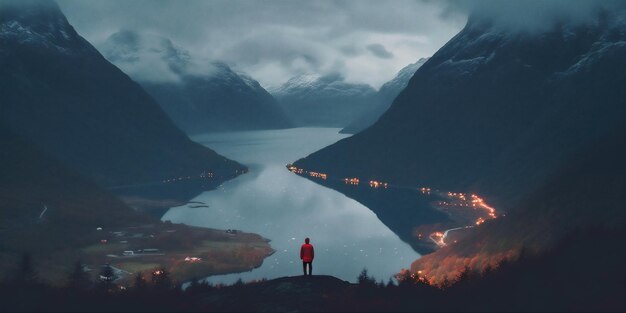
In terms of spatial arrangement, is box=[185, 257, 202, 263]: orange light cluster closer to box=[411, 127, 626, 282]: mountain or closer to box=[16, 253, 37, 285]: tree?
box=[16, 253, 37, 285]: tree

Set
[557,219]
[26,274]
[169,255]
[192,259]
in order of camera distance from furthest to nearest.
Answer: [169,255] < [192,259] < [557,219] < [26,274]

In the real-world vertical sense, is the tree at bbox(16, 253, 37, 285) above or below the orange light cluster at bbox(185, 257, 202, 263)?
below

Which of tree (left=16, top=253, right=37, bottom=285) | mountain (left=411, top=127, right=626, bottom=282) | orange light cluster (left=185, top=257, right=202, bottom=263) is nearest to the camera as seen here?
tree (left=16, top=253, right=37, bottom=285)

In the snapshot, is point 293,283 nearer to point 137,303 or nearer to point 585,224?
point 137,303

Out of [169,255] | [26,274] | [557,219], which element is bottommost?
[26,274]

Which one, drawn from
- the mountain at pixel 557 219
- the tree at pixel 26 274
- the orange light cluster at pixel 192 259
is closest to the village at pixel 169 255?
the orange light cluster at pixel 192 259

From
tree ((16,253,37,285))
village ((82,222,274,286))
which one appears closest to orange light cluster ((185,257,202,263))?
village ((82,222,274,286))

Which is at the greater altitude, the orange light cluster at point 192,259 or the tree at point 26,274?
the orange light cluster at point 192,259

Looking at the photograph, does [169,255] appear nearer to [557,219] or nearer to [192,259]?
[192,259]

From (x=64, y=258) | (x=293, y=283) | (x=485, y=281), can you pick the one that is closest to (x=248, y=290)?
(x=293, y=283)

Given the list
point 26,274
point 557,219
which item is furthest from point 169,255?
point 557,219

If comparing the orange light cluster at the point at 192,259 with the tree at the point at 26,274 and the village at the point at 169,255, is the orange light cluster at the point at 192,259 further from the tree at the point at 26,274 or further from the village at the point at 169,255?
the tree at the point at 26,274
